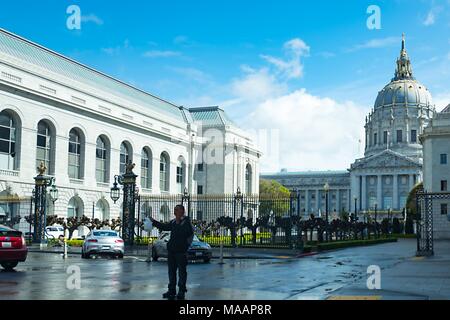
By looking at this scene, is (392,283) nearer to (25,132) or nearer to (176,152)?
(25,132)

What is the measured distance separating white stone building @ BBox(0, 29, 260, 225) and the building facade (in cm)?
7109

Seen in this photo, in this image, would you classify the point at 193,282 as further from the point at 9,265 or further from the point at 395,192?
the point at 395,192

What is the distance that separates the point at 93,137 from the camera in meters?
66.0

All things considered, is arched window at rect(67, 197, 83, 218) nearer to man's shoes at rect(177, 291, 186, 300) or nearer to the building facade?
man's shoes at rect(177, 291, 186, 300)

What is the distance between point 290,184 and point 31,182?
5280 inches

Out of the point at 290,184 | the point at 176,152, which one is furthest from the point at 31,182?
the point at 290,184

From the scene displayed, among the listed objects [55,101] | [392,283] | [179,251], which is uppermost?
[55,101]

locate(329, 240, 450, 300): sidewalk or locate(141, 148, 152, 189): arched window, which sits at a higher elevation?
locate(141, 148, 152, 189): arched window

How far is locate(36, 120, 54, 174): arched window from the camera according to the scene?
58.7 metres

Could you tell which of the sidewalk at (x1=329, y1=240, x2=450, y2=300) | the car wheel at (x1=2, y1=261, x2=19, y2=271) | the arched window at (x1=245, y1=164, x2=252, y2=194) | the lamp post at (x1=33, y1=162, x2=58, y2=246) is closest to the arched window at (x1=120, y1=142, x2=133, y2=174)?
the arched window at (x1=245, y1=164, x2=252, y2=194)

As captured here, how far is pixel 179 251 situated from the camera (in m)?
12.7

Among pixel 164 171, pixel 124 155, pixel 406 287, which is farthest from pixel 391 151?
pixel 406 287

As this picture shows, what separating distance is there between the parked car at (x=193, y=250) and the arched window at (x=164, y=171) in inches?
2160

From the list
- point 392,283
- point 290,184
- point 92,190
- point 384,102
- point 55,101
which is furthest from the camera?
point 290,184
